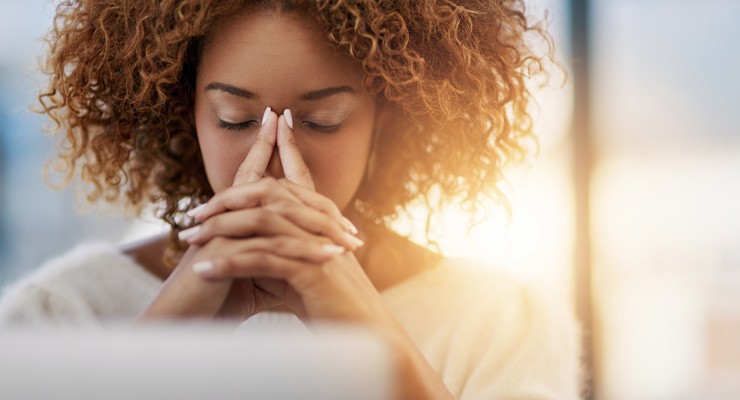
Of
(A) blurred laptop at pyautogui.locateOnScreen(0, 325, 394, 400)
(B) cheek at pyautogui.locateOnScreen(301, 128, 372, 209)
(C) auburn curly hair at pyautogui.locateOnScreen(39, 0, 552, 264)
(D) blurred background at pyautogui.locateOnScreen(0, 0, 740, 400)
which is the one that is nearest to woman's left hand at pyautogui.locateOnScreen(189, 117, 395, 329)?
(B) cheek at pyautogui.locateOnScreen(301, 128, 372, 209)

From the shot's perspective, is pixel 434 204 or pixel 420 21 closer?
pixel 420 21

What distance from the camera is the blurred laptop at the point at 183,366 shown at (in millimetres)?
300

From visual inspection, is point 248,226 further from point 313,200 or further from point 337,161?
point 337,161

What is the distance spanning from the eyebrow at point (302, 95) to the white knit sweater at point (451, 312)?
0.37m

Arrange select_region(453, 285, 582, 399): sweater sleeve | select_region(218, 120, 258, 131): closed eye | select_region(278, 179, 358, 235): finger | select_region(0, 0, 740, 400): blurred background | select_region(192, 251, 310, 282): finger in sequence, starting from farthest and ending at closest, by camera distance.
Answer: select_region(0, 0, 740, 400): blurred background
select_region(453, 285, 582, 399): sweater sleeve
select_region(218, 120, 258, 131): closed eye
select_region(278, 179, 358, 235): finger
select_region(192, 251, 310, 282): finger

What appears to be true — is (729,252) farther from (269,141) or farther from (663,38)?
(269,141)

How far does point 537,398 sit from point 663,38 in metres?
1.74

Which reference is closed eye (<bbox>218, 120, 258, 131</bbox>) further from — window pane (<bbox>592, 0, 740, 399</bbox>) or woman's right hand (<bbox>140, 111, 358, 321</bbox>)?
window pane (<bbox>592, 0, 740, 399</bbox>)

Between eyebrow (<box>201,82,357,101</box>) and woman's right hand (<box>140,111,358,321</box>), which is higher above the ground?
eyebrow (<box>201,82,357,101</box>)

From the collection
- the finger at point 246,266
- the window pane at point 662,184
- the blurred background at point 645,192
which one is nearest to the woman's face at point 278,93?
the finger at point 246,266

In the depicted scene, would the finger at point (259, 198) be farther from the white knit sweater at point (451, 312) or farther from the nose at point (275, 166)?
A: the white knit sweater at point (451, 312)

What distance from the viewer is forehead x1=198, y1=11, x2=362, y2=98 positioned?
0.93 m

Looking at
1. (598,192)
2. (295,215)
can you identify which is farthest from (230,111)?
(598,192)

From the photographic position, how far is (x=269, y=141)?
0.93 metres
